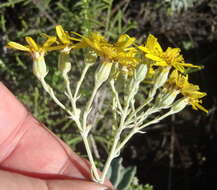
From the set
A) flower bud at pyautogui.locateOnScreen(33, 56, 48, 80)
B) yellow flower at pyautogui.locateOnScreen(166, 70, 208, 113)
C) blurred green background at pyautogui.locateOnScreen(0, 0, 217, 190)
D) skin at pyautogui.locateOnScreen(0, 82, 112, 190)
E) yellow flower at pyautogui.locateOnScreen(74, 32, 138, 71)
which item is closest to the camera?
yellow flower at pyautogui.locateOnScreen(74, 32, 138, 71)

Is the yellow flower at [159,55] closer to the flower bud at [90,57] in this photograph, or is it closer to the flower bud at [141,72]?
the flower bud at [141,72]

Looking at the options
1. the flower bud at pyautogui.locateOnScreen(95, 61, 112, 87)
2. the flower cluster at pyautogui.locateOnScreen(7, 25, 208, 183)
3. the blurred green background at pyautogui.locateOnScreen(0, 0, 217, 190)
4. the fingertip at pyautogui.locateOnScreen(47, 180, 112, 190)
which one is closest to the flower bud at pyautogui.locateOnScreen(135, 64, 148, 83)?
the flower cluster at pyautogui.locateOnScreen(7, 25, 208, 183)

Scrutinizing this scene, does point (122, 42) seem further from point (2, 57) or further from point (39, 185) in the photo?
point (2, 57)

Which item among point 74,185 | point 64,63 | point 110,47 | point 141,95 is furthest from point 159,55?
point 141,95

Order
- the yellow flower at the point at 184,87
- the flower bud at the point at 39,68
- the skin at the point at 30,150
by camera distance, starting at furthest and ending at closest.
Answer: the skin at the point at 30,150, the yellow flower at the point at 184,87, the flower bud at the point at 39,68

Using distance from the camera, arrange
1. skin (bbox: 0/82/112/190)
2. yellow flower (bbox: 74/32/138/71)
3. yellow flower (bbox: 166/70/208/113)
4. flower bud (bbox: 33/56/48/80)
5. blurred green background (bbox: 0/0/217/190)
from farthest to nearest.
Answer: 1. blurred green background (bbox: 0/0/217/190)
2. skin (bbox: 0/82/112/190)
3. yellow flower (bbox: 166/70/208/113)
4. flower bud (bbox: 33/56/48/80)
5. yellow flower (bbox: 74/32/138/71)

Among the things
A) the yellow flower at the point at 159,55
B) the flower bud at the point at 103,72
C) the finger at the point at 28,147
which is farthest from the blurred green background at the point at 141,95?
the flower bud at the point at 103,72

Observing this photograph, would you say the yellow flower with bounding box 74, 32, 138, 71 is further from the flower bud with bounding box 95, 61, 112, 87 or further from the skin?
the skin

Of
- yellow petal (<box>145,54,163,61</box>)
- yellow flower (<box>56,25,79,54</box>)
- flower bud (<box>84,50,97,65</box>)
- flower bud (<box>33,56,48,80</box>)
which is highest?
yellow flower (<box>56,25,79,54</box>)

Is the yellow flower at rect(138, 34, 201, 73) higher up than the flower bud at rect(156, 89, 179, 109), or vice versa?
the yellow flower at rect(138, 34, 201, 73)
